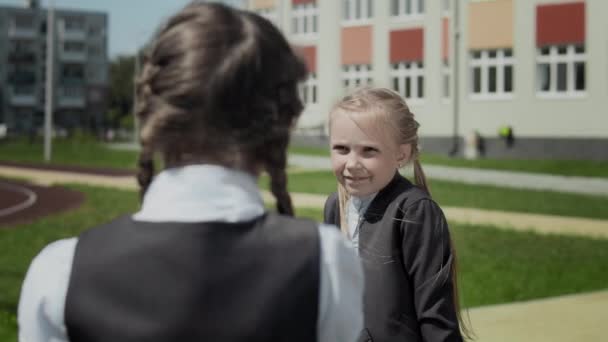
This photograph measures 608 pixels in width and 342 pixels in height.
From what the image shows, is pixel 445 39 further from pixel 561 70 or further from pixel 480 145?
pixel 561 70

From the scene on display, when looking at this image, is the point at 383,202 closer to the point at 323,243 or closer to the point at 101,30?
the point at 323,243

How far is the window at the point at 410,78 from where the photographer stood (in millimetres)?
32344

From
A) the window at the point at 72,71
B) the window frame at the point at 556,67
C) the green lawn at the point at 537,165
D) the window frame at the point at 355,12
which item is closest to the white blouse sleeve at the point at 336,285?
the green lawn at the point at 537,165

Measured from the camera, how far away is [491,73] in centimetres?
2927

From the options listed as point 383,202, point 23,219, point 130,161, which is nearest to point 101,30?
point 130,161

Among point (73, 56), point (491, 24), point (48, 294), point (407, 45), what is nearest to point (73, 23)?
point (73, 56)

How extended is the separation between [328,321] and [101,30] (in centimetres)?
11898

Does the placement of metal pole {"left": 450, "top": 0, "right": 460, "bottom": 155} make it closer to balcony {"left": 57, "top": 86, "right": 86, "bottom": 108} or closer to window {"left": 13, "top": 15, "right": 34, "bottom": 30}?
balcony {"left": 57, "top": 86, "right": 86, "bottom": 108}

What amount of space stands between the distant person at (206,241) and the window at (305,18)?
1423 inches

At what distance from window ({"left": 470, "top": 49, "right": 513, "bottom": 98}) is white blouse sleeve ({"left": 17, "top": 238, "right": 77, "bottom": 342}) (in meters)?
28.1

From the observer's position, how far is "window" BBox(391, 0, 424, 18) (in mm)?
32094

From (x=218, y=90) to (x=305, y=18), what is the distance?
37019mm

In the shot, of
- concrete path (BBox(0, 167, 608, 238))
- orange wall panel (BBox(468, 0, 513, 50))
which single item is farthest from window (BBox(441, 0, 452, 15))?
concrete path (BBox(0, 167, 608, 238))

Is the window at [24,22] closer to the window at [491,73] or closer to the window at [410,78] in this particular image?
the window at [410,78]
